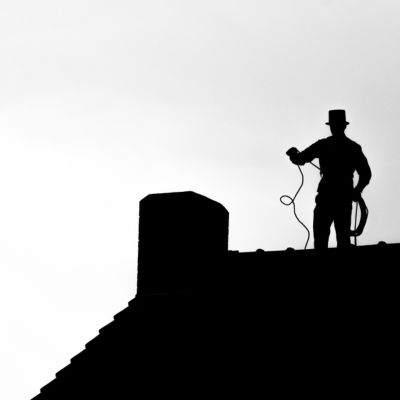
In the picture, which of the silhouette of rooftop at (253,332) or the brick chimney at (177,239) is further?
the brick chimney at (177,239)

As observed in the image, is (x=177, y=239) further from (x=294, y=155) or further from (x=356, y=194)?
(x=356, y=194)

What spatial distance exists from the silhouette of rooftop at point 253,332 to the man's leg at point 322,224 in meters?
0.94

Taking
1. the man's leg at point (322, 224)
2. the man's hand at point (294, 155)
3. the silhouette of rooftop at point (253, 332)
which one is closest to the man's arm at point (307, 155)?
the man's hand at point (294, 155)

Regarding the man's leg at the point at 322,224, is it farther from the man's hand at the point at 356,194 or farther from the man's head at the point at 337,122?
the man's head at the point at 337,122

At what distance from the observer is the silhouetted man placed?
11562 millimetres

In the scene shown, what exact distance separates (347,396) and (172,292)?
3018mm

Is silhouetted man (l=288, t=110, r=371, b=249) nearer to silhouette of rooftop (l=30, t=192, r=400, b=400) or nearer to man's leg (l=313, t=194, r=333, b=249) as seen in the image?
man's leg (l=313, t=194, r=333, b=249)

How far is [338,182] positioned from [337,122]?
2.08 ft

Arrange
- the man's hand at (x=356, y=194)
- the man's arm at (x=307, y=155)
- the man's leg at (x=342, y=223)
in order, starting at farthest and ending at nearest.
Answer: the man's arm at (x=307, y=155) → the man's hand at (x=356, y=194) → the man's leg at (x=342, y=223)

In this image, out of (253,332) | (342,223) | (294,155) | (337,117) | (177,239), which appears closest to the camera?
(253,332)

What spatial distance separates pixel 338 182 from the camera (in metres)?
11.7

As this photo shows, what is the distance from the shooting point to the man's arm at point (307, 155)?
11.9m

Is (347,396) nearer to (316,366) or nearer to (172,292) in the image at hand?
(316,366)

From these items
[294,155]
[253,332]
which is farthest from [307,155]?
[253,332]
